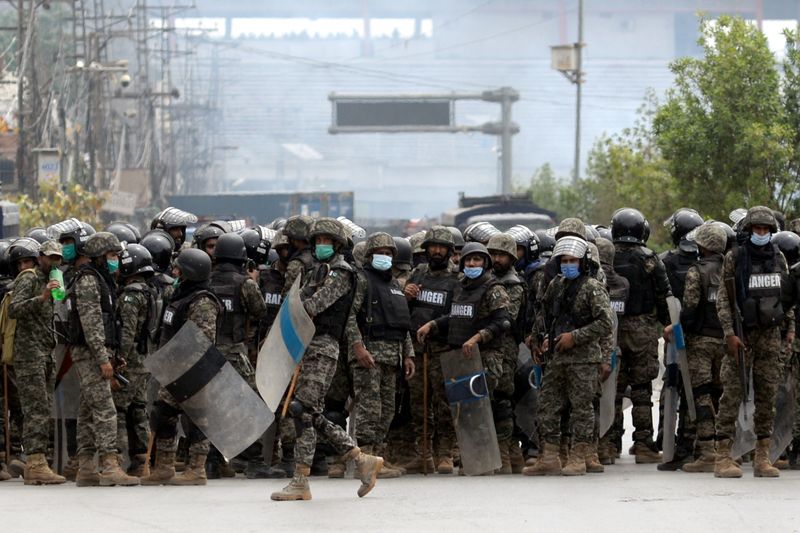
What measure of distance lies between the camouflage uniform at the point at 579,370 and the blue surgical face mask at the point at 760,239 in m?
1.08

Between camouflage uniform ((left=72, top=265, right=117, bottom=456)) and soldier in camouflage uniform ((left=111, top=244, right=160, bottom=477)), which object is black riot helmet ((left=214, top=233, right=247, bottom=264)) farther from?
camouflage uniform ((left=72, top=265, right=117, bottom=456))

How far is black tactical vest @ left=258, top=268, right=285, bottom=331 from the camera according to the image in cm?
1249

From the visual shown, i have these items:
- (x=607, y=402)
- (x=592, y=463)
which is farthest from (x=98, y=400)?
(x=607, y=402)

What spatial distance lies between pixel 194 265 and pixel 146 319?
865 mm

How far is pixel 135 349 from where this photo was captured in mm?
11680

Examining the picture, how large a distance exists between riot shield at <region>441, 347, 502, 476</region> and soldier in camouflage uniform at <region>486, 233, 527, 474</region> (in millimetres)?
333

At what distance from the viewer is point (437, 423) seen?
39.9ft

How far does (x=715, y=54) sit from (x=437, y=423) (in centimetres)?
1438

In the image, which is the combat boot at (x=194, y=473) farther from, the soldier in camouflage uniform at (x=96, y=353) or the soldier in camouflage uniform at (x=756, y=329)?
the soldier in camouflage uniform at (x=756, y=329)

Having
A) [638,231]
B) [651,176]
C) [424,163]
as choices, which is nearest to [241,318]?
[638,231]

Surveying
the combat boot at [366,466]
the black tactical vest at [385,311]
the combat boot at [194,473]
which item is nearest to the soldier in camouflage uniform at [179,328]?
the combat boot at [194,473]

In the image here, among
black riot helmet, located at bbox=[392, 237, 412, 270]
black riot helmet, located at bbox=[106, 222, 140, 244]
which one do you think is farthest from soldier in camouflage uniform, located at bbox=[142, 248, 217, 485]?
black riot helmet, located at bbox=[106, 222, 140, 244]

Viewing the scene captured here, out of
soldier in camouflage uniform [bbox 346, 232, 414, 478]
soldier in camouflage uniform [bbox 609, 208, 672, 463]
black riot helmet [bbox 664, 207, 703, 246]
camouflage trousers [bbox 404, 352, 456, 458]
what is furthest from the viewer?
black riot helmet [bbox 664, 207, 703, 246]

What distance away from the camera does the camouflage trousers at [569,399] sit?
11.4m
